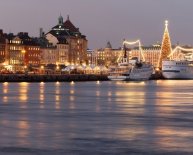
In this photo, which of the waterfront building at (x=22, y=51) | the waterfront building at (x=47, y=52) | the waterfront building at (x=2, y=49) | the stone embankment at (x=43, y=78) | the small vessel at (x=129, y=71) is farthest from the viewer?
the waterfront building at (x=47, y=52)

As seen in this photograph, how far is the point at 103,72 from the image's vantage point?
172500mm

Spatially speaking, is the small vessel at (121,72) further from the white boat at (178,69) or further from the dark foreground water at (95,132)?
the dark foreground water at (95,132)

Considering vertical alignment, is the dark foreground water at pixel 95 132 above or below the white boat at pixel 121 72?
below

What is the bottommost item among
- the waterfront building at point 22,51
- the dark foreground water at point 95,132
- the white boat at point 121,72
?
the dark foreground water at point 95,132

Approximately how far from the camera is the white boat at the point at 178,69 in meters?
153

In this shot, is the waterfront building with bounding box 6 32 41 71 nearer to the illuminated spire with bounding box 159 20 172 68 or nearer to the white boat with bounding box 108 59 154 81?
the white boat with bounding box 108 59 154 81

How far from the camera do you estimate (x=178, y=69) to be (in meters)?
155

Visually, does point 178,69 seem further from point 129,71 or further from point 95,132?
point 95,132

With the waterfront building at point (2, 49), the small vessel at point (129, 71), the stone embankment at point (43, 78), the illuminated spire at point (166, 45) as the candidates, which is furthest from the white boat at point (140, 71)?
the waterfront building at point (2, 49)

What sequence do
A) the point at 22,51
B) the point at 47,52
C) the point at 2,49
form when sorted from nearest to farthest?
the point at 2,49 < the point at 22,51 < the point at 47,52

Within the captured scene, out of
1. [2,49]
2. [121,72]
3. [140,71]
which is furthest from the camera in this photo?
[2,49]

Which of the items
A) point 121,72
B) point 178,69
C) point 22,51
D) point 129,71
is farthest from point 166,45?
point 22,51

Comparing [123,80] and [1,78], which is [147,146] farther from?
[123,80]

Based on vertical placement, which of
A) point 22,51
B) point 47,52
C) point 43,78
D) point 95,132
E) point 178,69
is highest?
point 47,52
